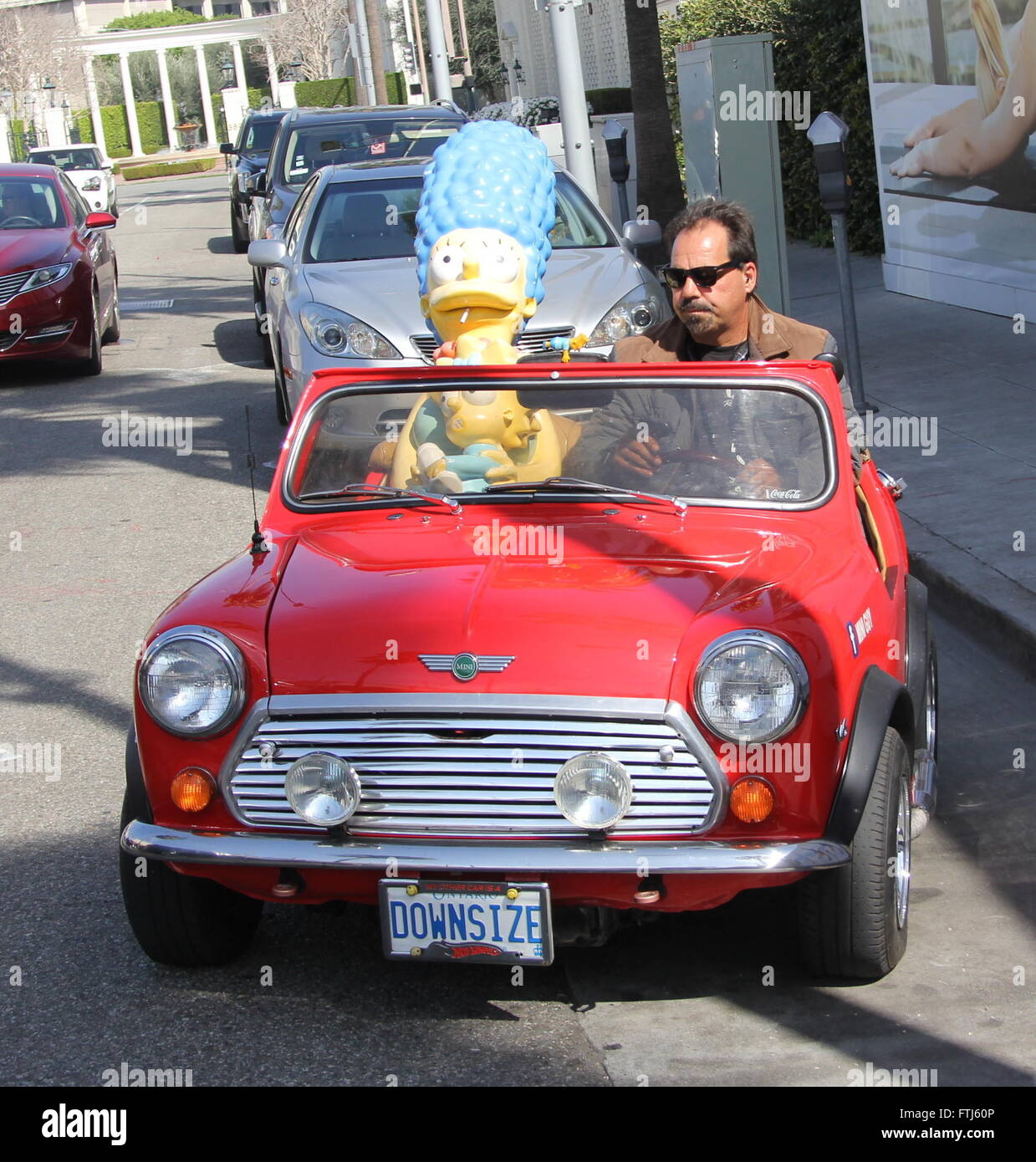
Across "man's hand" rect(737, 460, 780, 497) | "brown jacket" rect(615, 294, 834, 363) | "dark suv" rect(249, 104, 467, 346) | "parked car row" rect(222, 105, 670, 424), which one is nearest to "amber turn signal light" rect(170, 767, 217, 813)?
"man's hand" rect(737, 460, 780, 497)

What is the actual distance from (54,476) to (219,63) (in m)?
93.9

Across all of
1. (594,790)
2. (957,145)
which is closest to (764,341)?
(594,790)

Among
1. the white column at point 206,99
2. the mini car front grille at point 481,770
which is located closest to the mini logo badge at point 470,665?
the mini car front grille at point 481,770

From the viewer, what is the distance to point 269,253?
1017 centimetres

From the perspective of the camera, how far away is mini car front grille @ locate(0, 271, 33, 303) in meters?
13.6

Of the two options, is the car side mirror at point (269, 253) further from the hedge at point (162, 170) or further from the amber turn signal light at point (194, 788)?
the hedge at point (162, 170)

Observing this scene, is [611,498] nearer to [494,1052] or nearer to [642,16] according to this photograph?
[494,1052]

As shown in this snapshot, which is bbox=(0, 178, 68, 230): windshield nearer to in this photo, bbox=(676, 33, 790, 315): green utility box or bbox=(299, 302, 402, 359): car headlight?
bbox=(676, 33, 790, 315): green utility box

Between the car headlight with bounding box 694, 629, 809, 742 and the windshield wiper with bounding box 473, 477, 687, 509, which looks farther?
the windshield wiper with bounding box 473, 477, 687, 509

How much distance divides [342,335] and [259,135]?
16333mm

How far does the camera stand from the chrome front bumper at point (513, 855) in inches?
144

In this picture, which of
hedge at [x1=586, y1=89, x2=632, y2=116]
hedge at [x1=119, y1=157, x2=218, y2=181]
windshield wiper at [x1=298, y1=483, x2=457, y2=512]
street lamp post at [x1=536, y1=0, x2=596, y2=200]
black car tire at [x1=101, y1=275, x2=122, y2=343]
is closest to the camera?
windshield wiper at [x1=298, y1=483, x2=457, y2=512]

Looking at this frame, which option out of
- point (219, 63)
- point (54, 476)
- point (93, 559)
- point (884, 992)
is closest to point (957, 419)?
point (93, 559)

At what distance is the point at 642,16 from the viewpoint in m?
16.7
